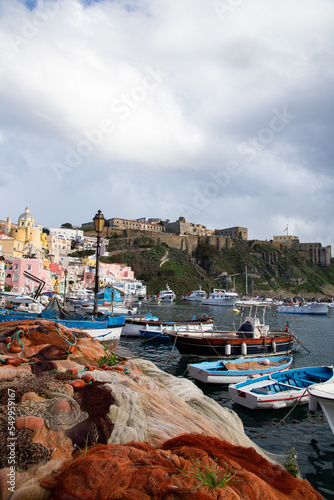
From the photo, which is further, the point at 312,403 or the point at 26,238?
the point at 26,238

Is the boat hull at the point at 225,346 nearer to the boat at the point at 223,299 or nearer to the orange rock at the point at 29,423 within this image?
the orange rock at the point at 29,423

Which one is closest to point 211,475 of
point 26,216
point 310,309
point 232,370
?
point 232,370

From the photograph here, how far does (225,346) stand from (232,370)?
13.8 ft

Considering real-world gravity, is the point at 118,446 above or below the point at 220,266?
below

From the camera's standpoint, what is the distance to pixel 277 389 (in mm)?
11219

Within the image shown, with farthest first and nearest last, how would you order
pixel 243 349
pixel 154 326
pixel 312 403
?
pixel 154 326, pixel 243 349, pixel 312 403

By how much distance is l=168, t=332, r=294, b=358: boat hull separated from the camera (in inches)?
693

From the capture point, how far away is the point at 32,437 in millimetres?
3832

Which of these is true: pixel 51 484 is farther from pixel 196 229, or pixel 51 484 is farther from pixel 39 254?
pixel 196 229

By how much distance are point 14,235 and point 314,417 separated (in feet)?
240

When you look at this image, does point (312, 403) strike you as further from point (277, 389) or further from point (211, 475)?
point (211, 475)

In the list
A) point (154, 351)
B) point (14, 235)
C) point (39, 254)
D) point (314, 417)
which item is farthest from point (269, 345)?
point (14, 235)

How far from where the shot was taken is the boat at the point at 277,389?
10219 mm

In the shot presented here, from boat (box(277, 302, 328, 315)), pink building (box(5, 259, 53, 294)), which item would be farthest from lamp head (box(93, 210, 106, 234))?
boat (box(277, 302, 328, 315))
